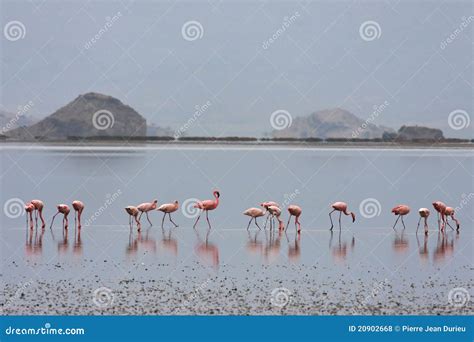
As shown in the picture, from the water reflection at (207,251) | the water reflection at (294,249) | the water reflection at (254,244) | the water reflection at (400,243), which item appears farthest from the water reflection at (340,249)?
the water reflection at (207,251)

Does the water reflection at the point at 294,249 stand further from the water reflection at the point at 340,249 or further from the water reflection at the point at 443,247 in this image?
the water reflection at the point at 443,247

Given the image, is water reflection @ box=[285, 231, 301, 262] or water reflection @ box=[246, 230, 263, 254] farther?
water reflection @ box=[246, 230, 263, 254]

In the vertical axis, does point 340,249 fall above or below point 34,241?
below

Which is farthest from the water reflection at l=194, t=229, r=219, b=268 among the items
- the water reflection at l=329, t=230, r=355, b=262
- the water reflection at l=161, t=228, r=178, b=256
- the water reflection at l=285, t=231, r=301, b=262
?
the water reflection at l=329, t=230, r=355, b=262

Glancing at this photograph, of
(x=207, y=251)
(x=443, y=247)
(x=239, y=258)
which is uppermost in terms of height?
(x=443, y=247)

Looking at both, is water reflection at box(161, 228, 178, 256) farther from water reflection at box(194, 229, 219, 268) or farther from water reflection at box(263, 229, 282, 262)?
water reflection at box(263, 229, 282, 262)

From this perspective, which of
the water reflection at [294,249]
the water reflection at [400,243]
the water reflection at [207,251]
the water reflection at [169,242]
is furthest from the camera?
the water reflection at [400,243]

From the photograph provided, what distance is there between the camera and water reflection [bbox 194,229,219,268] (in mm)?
13538

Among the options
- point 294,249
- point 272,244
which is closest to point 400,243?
point 294,249

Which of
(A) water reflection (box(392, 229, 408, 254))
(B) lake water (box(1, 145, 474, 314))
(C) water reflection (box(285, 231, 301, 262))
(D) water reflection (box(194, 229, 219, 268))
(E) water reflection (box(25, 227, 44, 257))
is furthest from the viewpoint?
(A) water reflection (box(392, 229, 408, 254))

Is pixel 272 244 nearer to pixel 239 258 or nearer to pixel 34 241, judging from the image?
pixel 239 258

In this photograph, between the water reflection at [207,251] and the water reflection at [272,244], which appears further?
the water reflection at [272,244]

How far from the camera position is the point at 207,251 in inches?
572

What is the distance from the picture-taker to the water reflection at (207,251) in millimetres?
13538
